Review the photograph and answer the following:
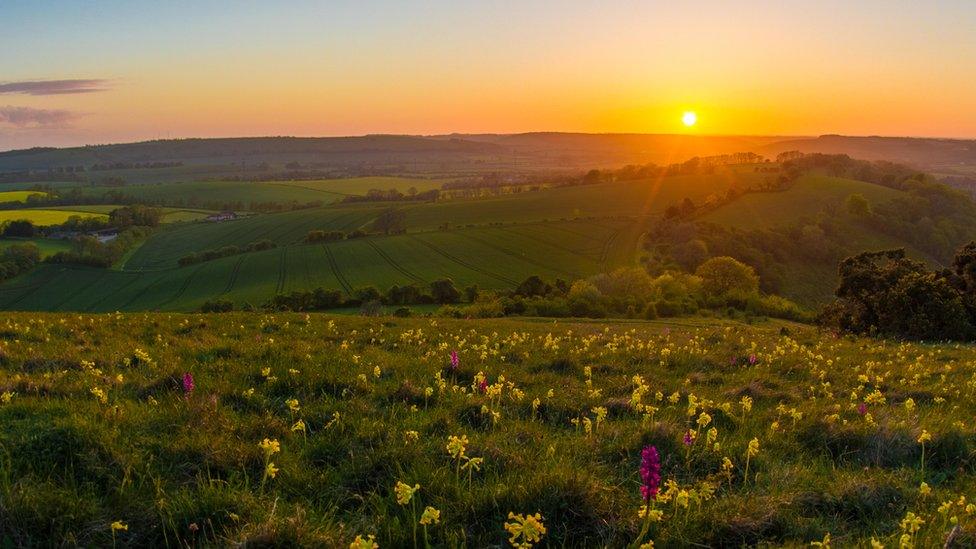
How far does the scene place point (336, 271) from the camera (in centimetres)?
10581

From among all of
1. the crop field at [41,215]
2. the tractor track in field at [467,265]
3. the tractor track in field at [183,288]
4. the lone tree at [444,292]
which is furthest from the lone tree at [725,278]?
the crop field at [41,215]

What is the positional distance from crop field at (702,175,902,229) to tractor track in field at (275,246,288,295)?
9569 cm

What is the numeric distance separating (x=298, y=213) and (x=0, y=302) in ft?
266

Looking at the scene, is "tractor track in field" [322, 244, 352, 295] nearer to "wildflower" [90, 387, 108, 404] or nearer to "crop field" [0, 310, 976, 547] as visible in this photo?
"crop field" [0, 310, 976, 547]

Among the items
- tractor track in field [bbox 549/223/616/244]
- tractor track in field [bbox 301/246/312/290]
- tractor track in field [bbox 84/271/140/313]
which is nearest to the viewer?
tractor track in field [bbox 84/271/140/313]

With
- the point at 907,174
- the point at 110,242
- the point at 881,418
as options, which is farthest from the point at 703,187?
the point at 881,418

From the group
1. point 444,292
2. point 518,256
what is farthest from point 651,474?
point 518,256

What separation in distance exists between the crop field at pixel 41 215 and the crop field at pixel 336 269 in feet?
123

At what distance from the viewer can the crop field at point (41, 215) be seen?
144 meters

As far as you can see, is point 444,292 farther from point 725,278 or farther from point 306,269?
point 725,278

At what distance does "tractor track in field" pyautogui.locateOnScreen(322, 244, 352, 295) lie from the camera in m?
94.7

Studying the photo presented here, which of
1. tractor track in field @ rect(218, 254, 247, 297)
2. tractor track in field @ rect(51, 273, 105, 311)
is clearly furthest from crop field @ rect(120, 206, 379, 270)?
tractor track in field @ rect(218, 254, 247, 297)

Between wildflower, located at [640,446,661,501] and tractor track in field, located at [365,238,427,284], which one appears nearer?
wildflower, located at [640,446,661,501]

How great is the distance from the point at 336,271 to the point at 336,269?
58.4 inches
